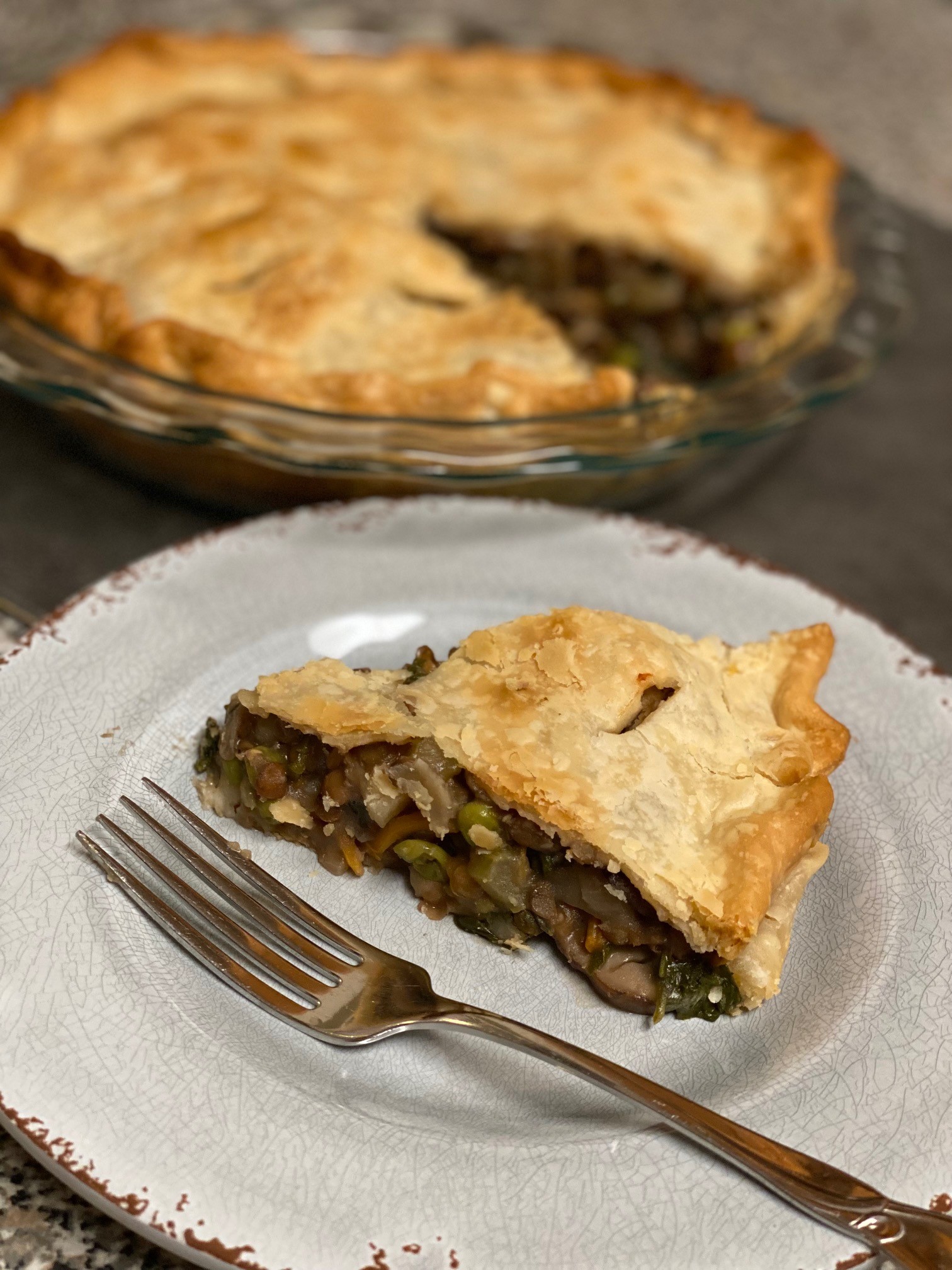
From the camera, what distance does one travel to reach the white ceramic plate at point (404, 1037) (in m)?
1.45

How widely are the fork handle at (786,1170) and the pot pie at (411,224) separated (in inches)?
66.1

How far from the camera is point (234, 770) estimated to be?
81.0 inches

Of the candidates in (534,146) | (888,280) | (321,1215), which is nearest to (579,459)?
(888,280)

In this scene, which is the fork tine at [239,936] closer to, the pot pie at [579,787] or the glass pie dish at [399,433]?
the pot pie at [579,787]

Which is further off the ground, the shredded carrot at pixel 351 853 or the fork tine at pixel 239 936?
the fork tine at pixel 239 936

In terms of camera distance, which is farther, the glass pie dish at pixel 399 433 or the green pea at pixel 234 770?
the glass pie dish at pixel 399 433

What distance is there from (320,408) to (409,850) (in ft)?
4.06

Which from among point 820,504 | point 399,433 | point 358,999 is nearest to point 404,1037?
point 358,999

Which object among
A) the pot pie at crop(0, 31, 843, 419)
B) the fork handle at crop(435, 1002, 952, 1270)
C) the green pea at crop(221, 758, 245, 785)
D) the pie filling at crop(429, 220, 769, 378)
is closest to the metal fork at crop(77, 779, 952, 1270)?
the fork handle at crop(435, 1002, 952, 1270)

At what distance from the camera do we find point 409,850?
6.47 feet

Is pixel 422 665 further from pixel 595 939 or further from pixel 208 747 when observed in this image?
pixel 595 939

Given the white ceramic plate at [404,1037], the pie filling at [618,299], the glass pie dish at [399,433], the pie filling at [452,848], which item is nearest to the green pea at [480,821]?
the pie filling at [452,848]

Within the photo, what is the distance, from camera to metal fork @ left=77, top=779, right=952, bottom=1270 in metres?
1.44

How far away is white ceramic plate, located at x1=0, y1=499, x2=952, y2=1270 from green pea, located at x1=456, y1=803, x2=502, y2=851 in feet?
0.54
